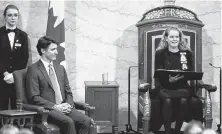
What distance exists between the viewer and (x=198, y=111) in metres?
5.47

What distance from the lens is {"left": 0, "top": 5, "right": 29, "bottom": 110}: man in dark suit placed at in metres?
5.70

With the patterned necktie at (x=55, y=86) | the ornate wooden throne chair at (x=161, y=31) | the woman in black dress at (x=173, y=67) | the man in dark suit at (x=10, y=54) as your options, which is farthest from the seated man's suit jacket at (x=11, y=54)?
the woman in black dress at (x=173, y=67)

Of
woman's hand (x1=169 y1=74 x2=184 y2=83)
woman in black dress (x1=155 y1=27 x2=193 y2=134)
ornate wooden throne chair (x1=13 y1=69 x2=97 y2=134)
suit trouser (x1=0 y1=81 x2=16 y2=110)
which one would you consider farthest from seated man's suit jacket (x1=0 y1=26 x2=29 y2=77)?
woman's hand (x1=169 y1=74 x2=184 y2=83)

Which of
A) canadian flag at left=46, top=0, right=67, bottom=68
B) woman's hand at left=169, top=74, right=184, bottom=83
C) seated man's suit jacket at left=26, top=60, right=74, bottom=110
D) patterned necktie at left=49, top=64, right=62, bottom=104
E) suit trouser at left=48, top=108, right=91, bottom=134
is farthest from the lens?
canadian flag at left=46, top=0, right=67, bottom=68

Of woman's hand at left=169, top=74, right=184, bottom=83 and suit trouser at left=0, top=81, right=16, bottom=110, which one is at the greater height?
woman's hand at left=169, top=74, right=184, bottom=83

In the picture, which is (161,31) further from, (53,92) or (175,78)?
(53,92)

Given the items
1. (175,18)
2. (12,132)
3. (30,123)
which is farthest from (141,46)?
(12,132)

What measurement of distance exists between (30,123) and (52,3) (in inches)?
96.1

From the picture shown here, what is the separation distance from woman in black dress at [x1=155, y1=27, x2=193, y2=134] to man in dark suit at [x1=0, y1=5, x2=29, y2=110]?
80.4 inches

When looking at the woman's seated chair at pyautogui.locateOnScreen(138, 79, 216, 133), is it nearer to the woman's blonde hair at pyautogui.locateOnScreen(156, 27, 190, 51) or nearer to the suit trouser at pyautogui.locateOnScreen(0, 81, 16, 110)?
the woman's blonde hair at pyautogui.locateOnScreen(156, 27, 190, 51)

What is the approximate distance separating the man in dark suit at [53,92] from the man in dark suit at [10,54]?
1.19 meters

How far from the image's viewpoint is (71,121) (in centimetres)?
428

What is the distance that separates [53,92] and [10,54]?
1.47 meters

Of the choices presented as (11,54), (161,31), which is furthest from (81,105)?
(161,31)
